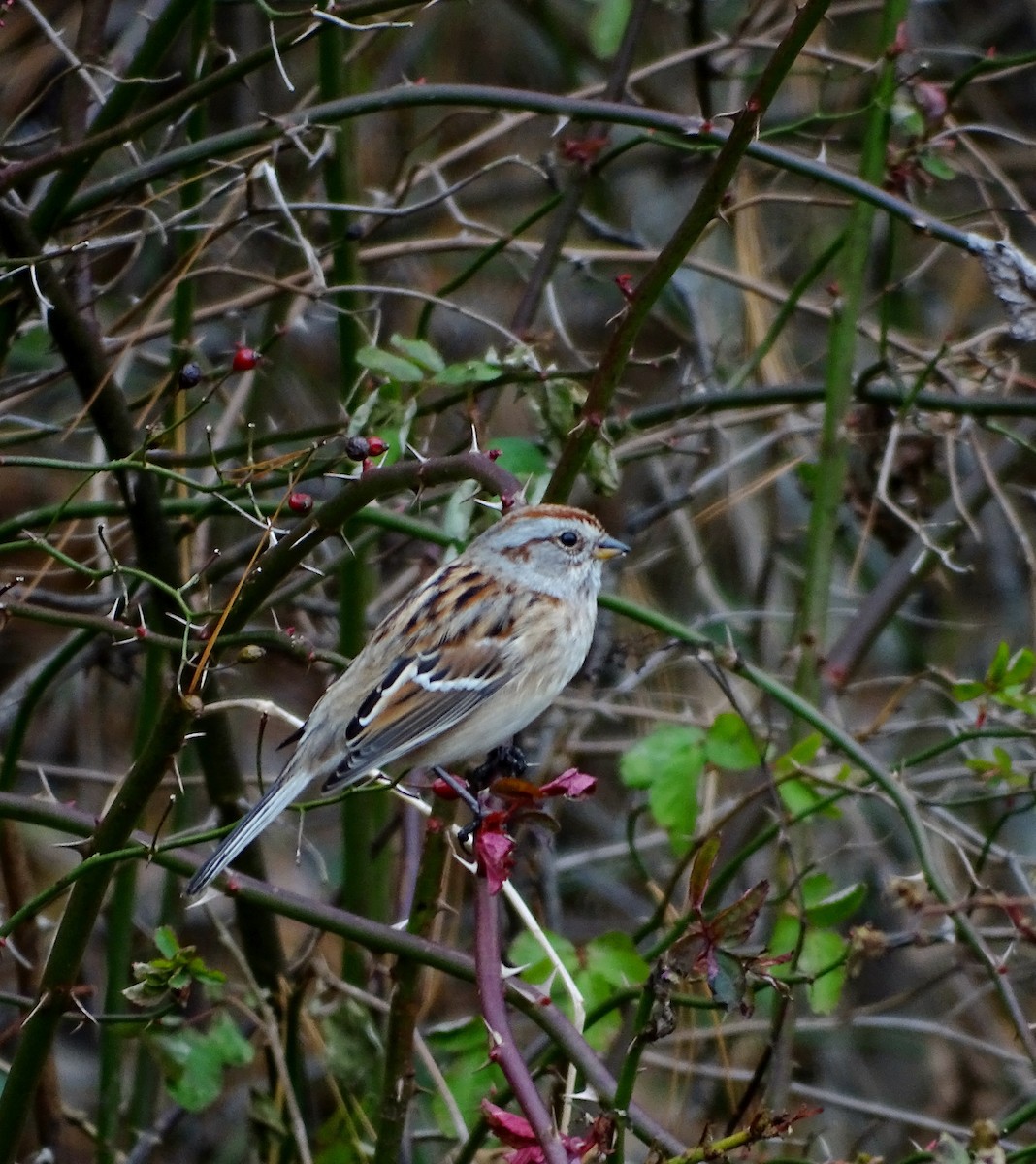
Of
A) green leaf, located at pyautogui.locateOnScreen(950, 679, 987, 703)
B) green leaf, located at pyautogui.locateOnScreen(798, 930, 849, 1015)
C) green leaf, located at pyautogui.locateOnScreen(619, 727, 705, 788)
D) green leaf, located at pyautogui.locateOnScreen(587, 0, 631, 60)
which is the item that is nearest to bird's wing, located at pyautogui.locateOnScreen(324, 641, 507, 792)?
green leaf, located at pyautogui.locateOnScreen(619, 727, 705, 788)

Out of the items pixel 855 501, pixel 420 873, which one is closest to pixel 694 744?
pixel 420 873

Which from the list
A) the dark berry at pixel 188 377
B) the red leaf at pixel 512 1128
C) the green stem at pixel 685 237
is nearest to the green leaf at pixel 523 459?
the green stem at pixel 685 237

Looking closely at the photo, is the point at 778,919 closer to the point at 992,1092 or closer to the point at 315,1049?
the point at 315,1049

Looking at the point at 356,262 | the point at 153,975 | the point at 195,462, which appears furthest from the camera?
the point at 356,262

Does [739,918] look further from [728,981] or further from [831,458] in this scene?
[831,458]

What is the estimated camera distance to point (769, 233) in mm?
5965

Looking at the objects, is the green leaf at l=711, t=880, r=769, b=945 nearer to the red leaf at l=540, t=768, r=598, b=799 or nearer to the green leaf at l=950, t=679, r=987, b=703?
the red leaf at l=540, t=768, r=598, b=799

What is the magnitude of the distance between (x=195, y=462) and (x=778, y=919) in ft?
4.42

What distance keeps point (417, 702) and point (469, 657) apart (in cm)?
20

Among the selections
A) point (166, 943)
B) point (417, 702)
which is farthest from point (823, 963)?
point (166, 943)

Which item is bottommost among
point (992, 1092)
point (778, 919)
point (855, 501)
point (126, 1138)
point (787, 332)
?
point (992, 1092)

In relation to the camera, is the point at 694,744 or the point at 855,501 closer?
the point at 694,744

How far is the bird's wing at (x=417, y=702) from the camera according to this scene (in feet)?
10.1

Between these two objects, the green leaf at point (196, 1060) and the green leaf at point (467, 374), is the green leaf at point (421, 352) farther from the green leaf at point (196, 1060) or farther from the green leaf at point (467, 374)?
the green leaf at point (196, 1060)
